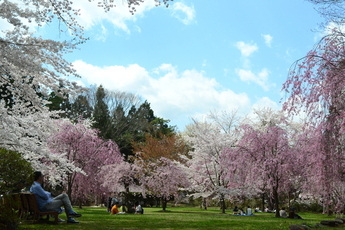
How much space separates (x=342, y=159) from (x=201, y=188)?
1619 cm

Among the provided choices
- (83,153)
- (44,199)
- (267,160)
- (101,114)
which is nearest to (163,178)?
(83,153)

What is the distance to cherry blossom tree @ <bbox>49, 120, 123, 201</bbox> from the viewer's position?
2285 centimetres

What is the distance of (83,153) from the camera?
24.3 m

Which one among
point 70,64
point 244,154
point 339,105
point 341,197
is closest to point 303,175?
point 244,154

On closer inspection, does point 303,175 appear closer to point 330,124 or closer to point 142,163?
point 330,124

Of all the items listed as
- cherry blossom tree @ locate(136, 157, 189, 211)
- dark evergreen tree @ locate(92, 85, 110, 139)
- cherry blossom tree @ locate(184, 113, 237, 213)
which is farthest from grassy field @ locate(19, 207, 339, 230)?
dark evergreen tree @ locate(92, 85, 110, 139)

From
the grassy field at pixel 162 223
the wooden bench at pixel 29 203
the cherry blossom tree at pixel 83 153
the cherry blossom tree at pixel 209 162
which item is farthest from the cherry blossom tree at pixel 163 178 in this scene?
the wooden bench at pixel 29 203

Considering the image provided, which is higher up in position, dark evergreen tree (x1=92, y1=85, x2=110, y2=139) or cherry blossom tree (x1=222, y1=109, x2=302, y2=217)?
dark evergreen tree (x1=92, y1=85, x2=110, y2=139)

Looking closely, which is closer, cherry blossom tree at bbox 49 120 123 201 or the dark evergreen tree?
cherry blossom tree at bbox 49 120 123 201

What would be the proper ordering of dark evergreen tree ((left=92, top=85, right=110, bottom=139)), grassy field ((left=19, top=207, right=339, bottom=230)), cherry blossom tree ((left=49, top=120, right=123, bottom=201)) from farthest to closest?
dark evergreen tree ((left=92, top=85, right=110, bottom=139))
cherry blossom tree ((left=49, top=120, right=123, bottom=201))
grassy field ((left=19, top=207, right=339, bottom=230))

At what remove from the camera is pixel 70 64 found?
816 cm

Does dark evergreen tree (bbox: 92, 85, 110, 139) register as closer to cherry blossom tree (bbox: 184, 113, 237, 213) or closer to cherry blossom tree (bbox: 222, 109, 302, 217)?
cherry blossom tree (bbox: 184, 113, 237, 213)

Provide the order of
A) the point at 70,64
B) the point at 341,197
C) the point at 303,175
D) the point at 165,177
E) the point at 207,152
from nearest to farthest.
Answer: the point at 70,64 → the point at 341,197 → the point at 303,175 → the point at 207,152 → the point at 165,177

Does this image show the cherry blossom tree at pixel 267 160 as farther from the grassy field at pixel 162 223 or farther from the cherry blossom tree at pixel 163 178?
the cherry blossom tree at pixel 163 178
